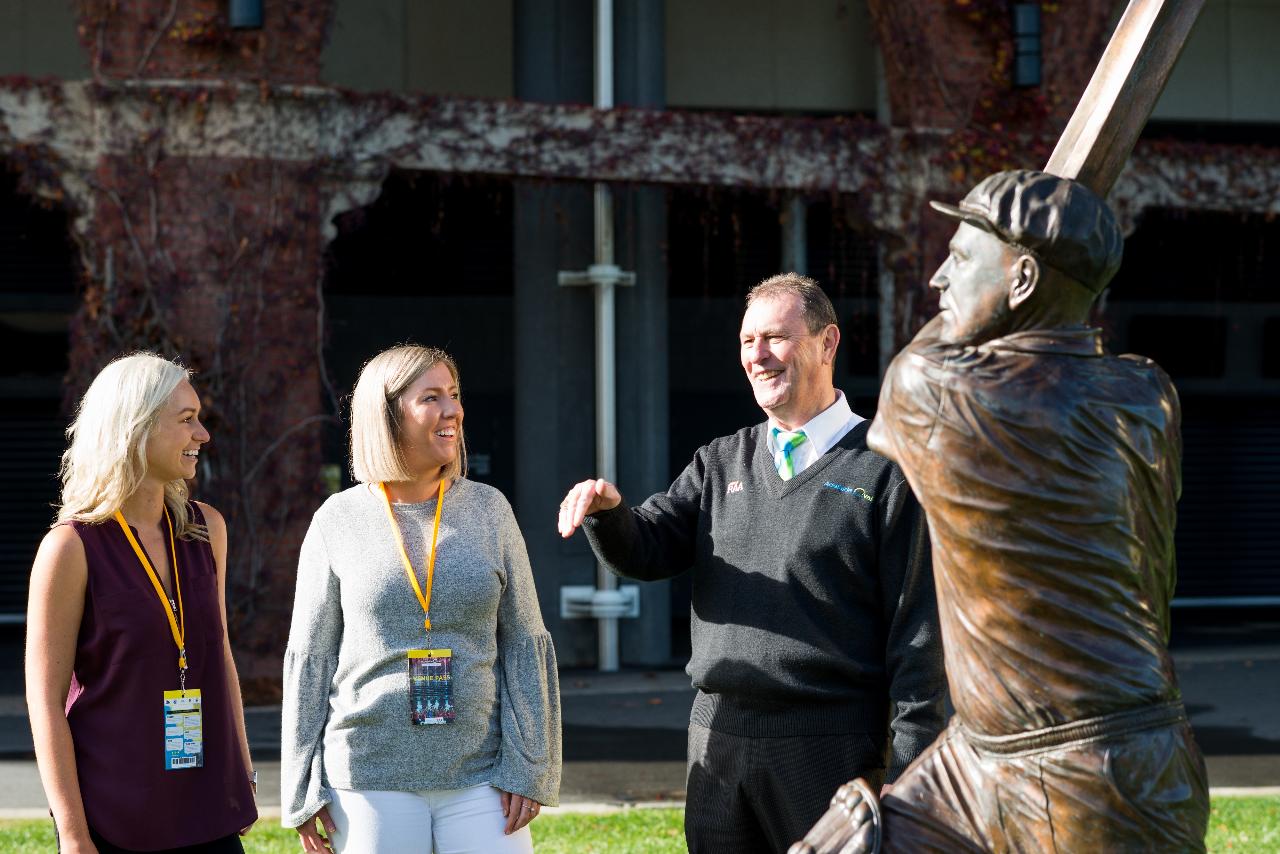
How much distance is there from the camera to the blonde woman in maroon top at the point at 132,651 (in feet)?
12.3

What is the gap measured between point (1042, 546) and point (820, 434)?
1.44 metres

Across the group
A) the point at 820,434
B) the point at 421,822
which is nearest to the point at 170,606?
the point at 421,822

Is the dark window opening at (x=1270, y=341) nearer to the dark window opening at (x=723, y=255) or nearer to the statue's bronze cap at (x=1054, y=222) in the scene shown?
the dark window opening at (x=723, y=255)

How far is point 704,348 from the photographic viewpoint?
1574cm

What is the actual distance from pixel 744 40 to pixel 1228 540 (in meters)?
8.10

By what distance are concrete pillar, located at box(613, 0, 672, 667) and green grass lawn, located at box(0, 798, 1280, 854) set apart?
5203 millimetres

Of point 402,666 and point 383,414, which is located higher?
point 383,414

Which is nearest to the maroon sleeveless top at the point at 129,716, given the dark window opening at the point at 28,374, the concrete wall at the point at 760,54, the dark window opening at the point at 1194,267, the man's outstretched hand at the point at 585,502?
the man's outstretched hand at the point at 585,502

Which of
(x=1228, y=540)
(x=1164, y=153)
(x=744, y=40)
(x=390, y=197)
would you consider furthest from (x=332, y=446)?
(x=1228, y=540)

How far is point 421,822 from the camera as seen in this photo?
12.7 feet

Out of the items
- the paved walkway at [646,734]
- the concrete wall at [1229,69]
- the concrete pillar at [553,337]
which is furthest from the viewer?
the concrete wall at [1229,69]

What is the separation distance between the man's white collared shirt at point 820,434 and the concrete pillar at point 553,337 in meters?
8.22

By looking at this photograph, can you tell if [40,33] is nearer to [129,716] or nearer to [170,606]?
[170,606]

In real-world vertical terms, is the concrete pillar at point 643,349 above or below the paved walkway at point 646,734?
above
